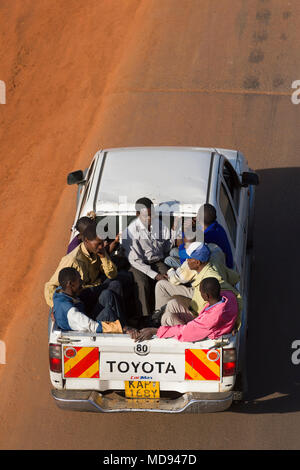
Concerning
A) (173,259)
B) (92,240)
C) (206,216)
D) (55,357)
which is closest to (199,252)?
(206,216)

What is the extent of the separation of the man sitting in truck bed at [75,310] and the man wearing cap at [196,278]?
61cm

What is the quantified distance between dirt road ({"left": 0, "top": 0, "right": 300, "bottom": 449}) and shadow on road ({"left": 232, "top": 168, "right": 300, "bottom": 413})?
20mm

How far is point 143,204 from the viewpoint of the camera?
9.14 m

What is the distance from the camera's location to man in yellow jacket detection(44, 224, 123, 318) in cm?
839

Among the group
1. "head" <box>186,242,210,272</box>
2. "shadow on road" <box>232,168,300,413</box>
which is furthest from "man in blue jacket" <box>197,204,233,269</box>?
"shadow on road" <box>232,168,300,413</box>

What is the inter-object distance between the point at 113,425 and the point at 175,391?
104 cm

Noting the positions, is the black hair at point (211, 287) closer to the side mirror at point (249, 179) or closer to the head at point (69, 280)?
the head at point (69, 280)

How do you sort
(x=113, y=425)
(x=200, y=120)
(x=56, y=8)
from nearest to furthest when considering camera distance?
(x=113, y=425) → (x=200, y=120) → (x=56, y=8)

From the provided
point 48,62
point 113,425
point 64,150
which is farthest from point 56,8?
point 113,425

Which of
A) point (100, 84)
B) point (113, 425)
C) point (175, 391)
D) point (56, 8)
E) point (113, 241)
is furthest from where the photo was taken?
point (56, 8)

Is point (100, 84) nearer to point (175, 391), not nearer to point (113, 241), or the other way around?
point (113, 241)

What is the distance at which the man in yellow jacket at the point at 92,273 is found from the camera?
8391 millimetres

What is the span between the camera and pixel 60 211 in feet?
41.3

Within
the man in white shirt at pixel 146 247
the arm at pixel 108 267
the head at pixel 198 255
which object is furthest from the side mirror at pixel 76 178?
the head at pixel 198 255
